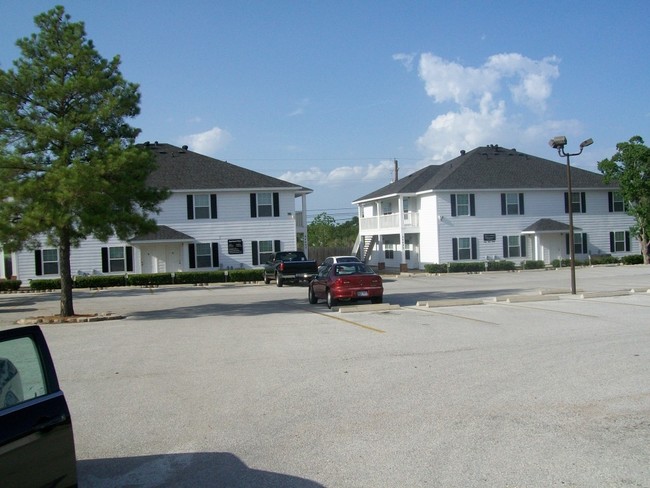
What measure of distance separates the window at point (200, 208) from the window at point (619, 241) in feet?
96.6

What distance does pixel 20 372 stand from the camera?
4.27 metres

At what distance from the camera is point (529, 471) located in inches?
213

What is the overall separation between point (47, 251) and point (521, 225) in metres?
31.8

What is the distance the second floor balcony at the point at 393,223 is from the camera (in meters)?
46.7

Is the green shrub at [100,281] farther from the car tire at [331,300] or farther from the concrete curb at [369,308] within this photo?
the concrete curb at [369,308]

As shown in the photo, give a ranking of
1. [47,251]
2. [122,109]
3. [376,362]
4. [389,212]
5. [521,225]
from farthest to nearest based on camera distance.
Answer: [389,212]
[521,225]
[47,251]
[122,109]
[376,362]

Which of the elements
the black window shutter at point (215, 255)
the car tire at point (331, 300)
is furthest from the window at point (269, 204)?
the car tire at point (331, 300)

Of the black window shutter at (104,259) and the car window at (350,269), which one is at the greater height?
the black window shutter at (104,259)

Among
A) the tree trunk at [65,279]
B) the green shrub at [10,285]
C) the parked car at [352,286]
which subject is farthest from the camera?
the green shrub at [10,285]

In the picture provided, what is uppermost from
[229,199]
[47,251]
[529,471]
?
[229,199]

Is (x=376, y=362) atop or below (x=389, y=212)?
below

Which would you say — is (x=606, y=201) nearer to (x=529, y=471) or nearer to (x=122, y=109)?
(x=122, y=109)

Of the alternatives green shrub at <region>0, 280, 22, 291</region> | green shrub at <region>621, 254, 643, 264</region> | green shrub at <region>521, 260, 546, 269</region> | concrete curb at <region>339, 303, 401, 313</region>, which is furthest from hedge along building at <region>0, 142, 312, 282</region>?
green shrub at <region>621, 254, 643, 264</region>

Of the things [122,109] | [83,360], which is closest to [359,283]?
[122,109]
